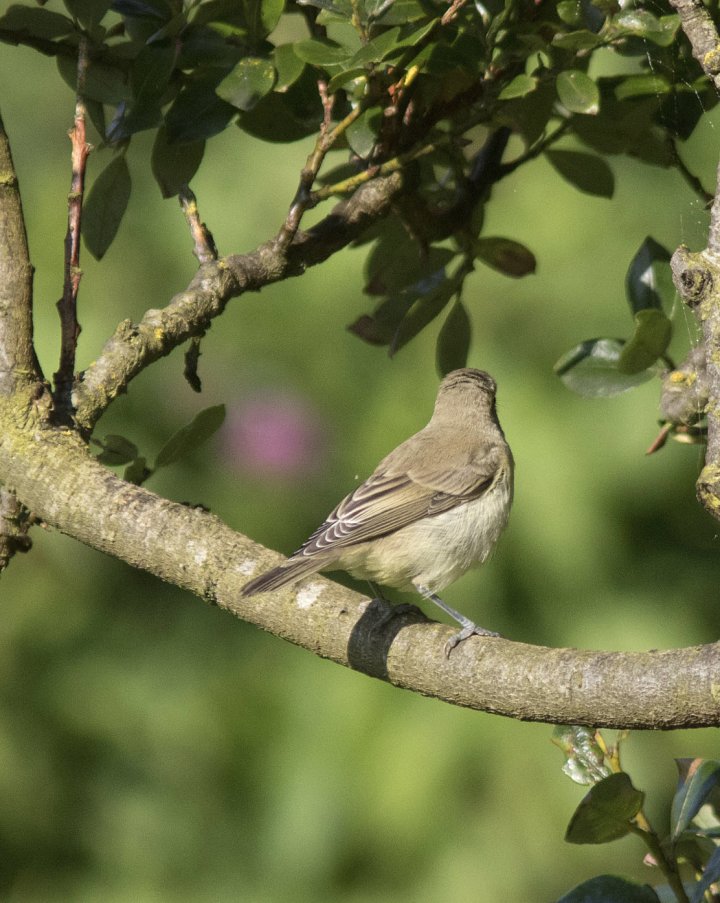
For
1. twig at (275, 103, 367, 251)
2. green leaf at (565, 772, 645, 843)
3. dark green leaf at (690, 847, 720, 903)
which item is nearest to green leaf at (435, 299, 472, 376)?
twig at (275, 103, 367, 251)

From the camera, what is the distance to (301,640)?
1.93 metres

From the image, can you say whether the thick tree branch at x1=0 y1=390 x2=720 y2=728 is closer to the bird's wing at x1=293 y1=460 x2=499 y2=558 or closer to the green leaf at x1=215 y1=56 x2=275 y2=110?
the green leaf at x1=215 y1=56 x2=275 y2=110

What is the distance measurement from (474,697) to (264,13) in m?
1.20

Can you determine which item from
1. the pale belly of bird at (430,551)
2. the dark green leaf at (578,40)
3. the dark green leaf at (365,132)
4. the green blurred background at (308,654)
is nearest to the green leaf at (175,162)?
the dark green leaf at (365,132)

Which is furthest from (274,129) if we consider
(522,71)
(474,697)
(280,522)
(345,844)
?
(345,844)

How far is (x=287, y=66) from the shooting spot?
1.96 m

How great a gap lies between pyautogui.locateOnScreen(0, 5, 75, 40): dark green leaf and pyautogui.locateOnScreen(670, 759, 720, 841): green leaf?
1.68 meters

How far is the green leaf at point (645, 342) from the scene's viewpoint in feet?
6.62

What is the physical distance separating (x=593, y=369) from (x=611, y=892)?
979mm

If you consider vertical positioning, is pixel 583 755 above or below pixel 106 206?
below

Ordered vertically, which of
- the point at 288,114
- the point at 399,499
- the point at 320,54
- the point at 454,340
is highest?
the point at 288,114

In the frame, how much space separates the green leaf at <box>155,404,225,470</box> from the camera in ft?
7.16

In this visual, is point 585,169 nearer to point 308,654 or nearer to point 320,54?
point 320,54

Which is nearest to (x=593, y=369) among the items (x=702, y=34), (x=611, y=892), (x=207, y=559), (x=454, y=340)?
(x=454, y=340)
